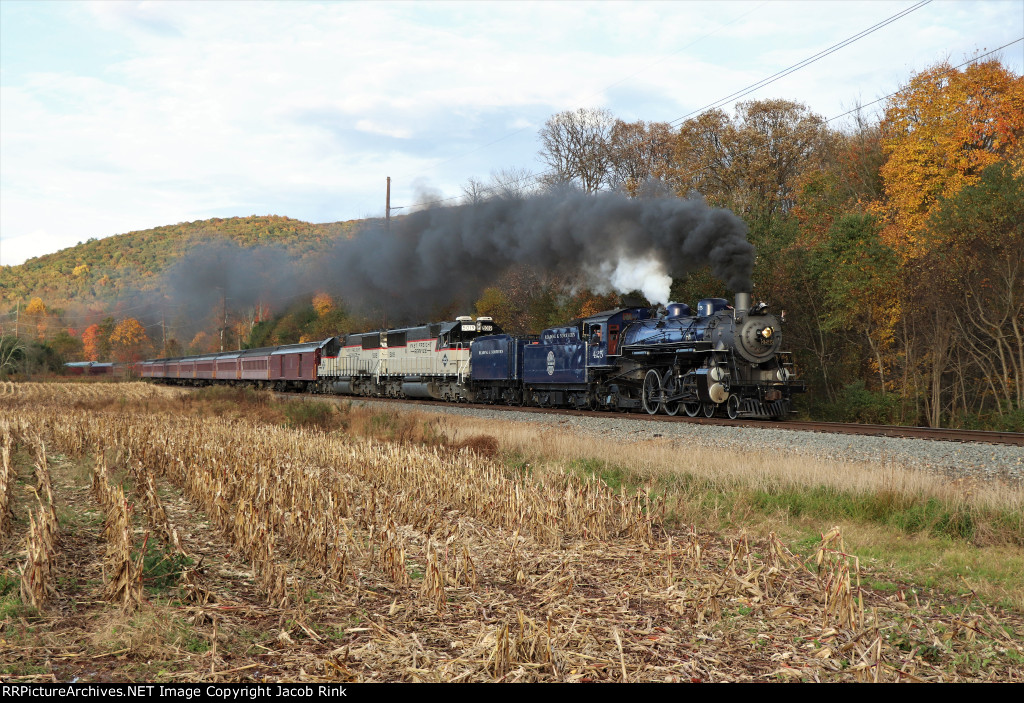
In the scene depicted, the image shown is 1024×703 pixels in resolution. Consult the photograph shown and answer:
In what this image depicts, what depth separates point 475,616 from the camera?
21.7 feet

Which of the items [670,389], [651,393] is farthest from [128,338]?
[670,389]

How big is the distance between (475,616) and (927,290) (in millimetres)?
26530

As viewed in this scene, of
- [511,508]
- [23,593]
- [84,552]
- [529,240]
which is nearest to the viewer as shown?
[23,593]

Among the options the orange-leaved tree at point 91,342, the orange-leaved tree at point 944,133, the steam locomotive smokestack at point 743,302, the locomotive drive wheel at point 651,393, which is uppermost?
the orange-leaved tree at point 944,133

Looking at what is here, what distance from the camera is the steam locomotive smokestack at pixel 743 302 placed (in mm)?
23922

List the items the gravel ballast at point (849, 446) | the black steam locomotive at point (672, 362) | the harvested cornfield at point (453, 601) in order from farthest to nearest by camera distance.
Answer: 1. the black steam locomotive at point (672, 362)
2. the gravel ballast at point (849, 446)
3. the harvested cornfield at point (453, 601)

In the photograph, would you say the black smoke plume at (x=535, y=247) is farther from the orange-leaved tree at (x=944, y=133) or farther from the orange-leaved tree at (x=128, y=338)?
the orange-leaved tree at (x=128, y=338)

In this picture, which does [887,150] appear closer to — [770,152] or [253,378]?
[770,152]

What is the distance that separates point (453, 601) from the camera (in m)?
7.03

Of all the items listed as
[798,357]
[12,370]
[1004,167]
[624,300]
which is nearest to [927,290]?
[1004,167]

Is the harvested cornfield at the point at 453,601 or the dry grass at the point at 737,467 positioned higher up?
the dry grass at the point at 737,467

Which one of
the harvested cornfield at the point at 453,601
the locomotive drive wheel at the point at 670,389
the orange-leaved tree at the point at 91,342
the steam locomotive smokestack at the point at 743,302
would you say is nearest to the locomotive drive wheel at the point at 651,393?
the locomotive drive wheel at the point at 670,389

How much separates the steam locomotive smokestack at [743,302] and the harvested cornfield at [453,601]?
46.6 feet

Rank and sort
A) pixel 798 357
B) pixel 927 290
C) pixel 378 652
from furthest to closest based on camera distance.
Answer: pixel 798 357 < pixel 927 290 < pixel 378 652
